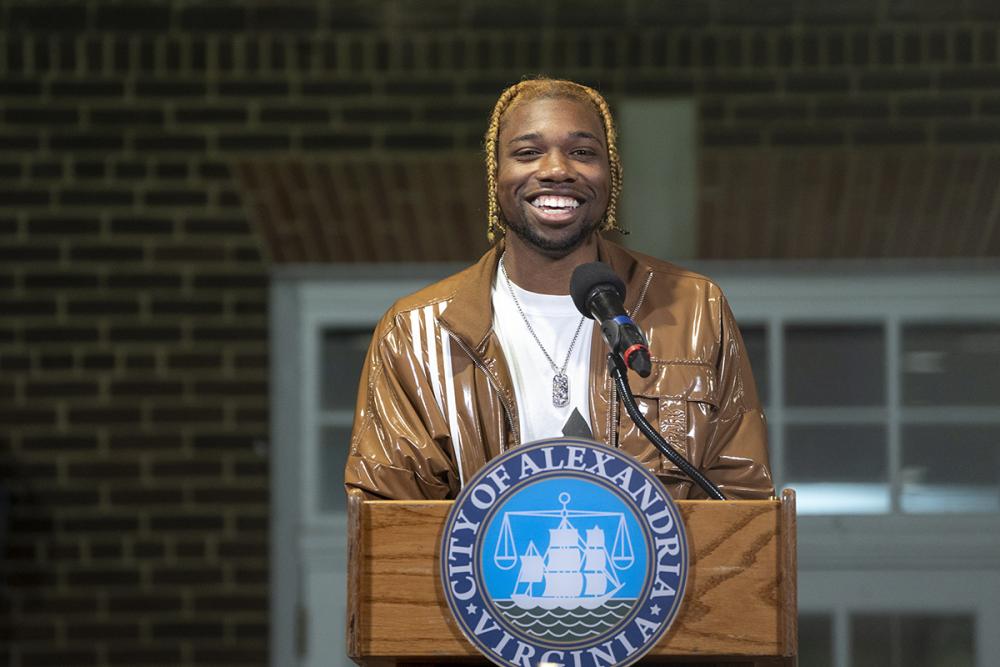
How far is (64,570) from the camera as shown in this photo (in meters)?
5.40

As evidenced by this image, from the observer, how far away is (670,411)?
8.32 feet

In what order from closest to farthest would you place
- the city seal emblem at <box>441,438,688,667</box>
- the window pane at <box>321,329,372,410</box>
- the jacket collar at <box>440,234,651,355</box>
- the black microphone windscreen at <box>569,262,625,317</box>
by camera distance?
the city seal emblem at <box>441,438,688,667</box> → the black microphone windscreen at <box>569,262,625,317</box> → the jacket collar at <box>440,234,651,355</box> → the window pane at <box>321,329,372,410</box>

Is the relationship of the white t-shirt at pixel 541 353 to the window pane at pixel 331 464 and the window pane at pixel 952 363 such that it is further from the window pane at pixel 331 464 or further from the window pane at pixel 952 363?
the window pane at pixel 952 363

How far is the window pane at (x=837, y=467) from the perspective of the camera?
5.45m

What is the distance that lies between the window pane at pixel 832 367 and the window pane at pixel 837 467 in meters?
0.09

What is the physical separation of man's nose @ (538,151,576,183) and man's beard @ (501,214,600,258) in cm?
9

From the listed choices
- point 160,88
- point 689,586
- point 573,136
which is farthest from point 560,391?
point 160,88

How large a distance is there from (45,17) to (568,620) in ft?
13.0

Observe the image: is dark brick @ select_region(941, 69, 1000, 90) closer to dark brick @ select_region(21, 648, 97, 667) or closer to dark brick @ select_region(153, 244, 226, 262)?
dark brick @ select_region(153, 244, 226, 262)

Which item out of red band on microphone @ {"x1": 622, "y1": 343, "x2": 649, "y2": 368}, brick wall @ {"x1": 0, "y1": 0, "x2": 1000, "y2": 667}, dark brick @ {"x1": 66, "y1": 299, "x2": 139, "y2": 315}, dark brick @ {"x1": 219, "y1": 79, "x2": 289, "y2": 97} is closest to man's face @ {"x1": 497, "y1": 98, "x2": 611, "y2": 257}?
red band on microphone @ {"x1": 622, "y1": 343, "x2": 649, "y2": 368}

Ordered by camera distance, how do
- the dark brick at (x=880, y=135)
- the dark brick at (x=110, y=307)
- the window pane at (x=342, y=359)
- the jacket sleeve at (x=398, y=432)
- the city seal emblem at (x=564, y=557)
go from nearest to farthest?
the city seal emblem at (x=564, y=557) < the jacket sleeve at (x=398, y=432) < the dark brick at (x=880, y=135) < the dark brick at (x=110, y=307) < the window pane at (x=342, y=359)

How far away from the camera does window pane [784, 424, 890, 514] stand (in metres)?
5.45

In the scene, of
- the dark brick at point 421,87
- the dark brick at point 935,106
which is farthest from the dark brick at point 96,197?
the dark brick at point 935,106

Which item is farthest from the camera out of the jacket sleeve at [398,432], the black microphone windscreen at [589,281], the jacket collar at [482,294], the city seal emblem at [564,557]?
the jacket collar at [482,294]
